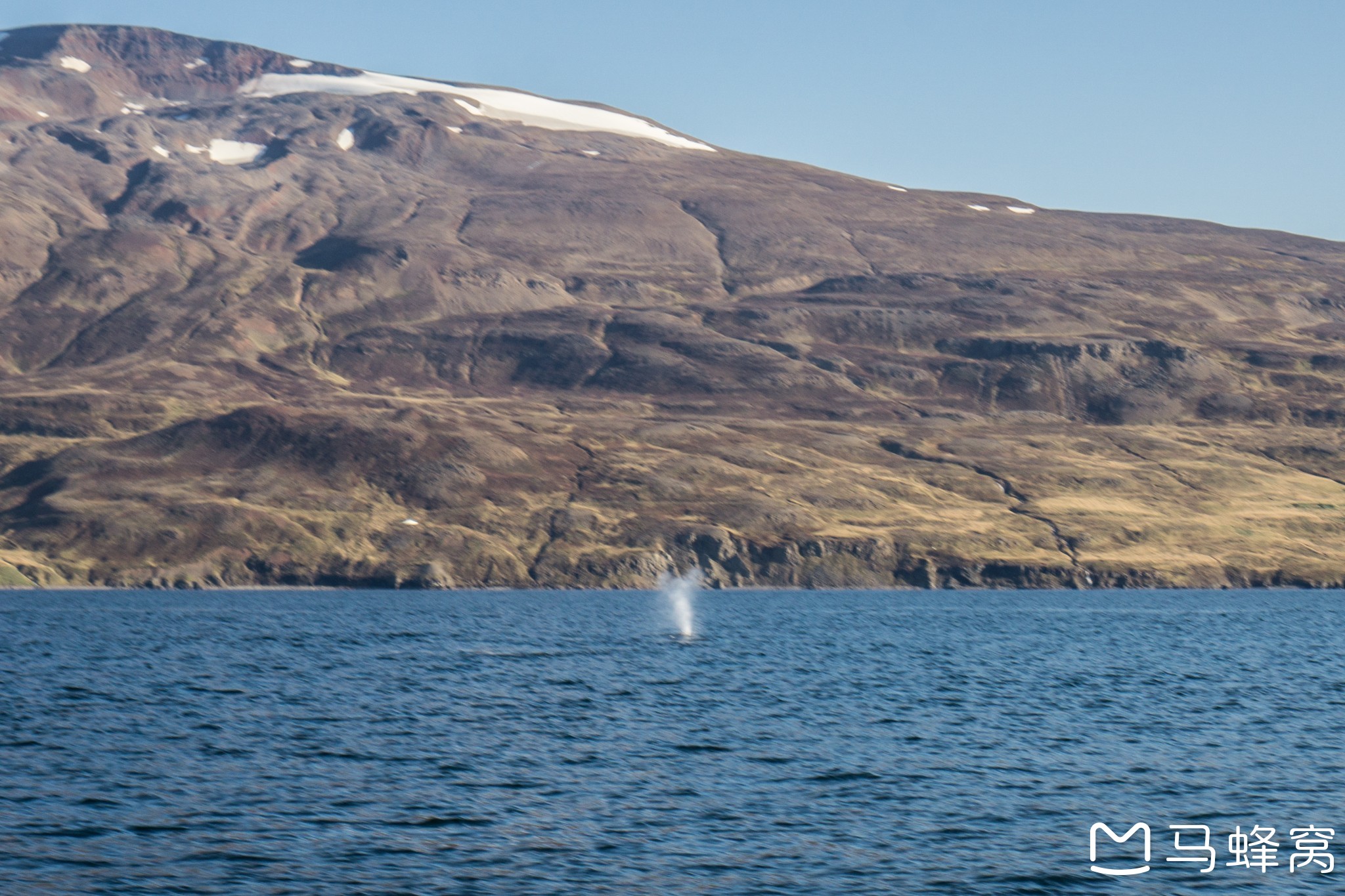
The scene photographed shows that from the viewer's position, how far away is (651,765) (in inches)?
2172

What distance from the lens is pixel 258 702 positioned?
241ft

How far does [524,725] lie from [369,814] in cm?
2057

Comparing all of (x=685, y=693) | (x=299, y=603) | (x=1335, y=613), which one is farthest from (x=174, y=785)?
(x=1335, y=613)

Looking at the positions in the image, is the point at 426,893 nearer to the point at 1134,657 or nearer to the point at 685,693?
the point at 685,693

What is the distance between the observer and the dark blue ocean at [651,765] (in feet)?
127
